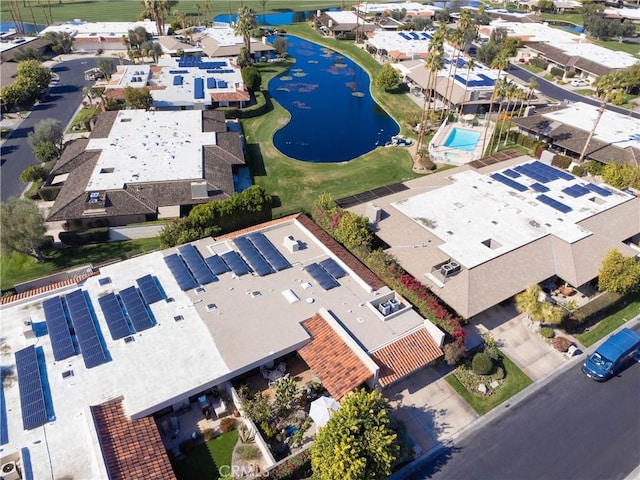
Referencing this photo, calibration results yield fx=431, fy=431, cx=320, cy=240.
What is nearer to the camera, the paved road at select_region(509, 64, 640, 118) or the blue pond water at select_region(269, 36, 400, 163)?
the blue pond water at select_region(269, 36, 400, 163)

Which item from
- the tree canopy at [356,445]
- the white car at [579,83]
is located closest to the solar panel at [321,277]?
the tree canopy at [356,445]

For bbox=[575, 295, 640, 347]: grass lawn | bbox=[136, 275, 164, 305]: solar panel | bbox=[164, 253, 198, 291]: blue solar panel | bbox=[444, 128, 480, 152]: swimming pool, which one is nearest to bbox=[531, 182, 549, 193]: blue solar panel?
bbox=[575, 295, 640, 347]: grass lawn

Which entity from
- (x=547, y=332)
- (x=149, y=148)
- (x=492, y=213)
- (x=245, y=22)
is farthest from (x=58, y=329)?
Answer: (x=245, y=22)

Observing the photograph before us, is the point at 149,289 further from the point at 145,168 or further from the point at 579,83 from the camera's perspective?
the point at 579,83

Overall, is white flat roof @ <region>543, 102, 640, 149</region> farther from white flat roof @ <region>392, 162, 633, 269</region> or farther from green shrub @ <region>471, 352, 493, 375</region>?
green shrub @ <region>471, 352, 493, 375</region>

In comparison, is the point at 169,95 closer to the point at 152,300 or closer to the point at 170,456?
the point at 152,300

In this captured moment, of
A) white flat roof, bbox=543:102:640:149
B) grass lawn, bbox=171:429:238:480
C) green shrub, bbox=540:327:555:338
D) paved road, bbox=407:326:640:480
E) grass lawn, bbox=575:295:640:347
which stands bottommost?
paved road, bbox=407:326:640:480

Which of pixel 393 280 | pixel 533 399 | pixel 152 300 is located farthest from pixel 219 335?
pixel 533 399
